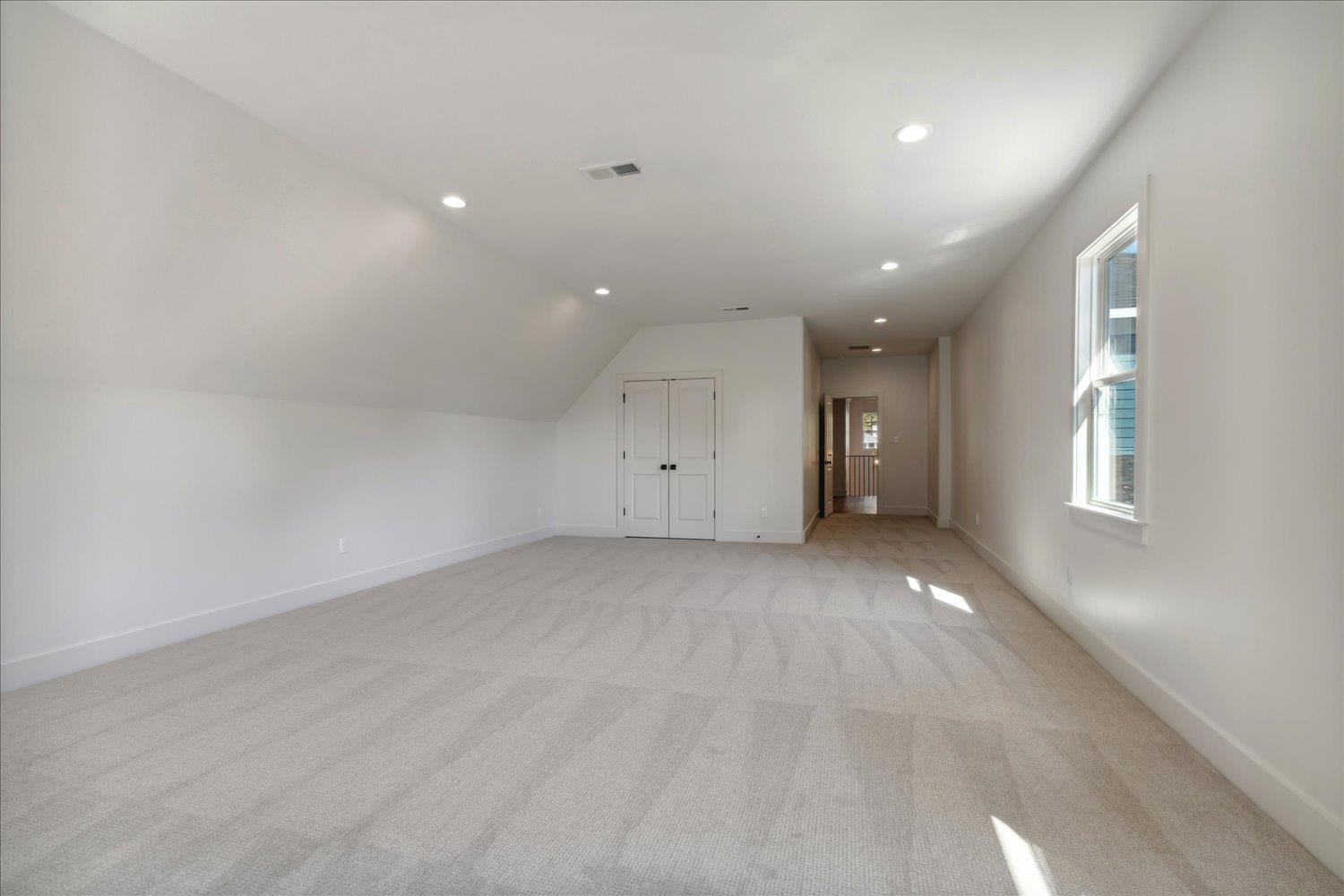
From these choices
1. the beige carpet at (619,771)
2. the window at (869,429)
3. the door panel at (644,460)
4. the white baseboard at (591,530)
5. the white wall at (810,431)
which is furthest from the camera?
the window at (869,429)

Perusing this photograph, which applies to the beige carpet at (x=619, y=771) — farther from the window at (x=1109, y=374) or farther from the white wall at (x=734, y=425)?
the white wall at (x=734, y=425)

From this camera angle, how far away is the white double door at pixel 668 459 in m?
7.98

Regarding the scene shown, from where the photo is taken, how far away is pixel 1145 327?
2.82m

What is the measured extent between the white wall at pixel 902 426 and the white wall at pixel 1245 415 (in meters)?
7.96

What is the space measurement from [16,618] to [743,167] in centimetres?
443

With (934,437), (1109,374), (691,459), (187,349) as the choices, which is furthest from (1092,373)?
(934,437)

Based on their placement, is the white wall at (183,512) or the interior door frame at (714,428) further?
the interior door frame at (714,428)

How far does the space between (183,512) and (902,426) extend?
10336mm

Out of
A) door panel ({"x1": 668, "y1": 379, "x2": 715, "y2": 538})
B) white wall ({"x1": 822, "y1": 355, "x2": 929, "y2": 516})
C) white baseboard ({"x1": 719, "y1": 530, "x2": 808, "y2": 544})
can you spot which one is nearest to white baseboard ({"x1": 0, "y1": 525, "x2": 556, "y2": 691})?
door panel ({"x1": 668, "y1": 379, "x2": 715, "y2": 538})

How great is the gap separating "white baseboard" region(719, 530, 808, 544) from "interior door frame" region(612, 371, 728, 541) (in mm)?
129

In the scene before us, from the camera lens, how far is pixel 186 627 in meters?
3.85

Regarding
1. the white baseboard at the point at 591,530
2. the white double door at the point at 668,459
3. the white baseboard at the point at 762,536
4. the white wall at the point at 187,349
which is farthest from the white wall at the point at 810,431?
the white wall at the point at 187,349

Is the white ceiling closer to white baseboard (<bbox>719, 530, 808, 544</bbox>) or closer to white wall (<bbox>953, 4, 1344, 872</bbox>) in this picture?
white wall (<bbox>953, 4, 1344, 872</bbox>)

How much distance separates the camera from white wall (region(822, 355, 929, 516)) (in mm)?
11125
